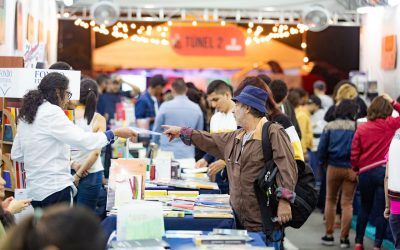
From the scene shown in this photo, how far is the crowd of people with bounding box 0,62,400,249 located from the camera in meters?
3.35

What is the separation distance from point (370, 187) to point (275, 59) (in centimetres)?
883

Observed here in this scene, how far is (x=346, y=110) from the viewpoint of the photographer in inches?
300

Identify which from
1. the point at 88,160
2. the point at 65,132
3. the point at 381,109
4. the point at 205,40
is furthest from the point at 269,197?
the point at 205,40

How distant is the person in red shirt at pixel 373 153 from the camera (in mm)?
6859

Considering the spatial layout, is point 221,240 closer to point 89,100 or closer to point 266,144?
point 266,144

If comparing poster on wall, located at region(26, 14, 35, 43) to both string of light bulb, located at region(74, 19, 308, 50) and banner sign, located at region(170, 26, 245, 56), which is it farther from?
banner sign, located at region(170, 26, 245, 56)

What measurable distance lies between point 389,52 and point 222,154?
704cm

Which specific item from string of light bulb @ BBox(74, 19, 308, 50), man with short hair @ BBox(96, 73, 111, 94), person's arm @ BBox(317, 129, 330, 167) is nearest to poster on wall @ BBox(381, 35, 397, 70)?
string of light bulb @ BBox(74, 19, 308, 50)

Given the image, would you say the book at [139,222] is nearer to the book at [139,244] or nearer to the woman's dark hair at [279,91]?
the book at [139,244]

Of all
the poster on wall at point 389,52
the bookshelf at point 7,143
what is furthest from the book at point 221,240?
the poster on wall at point 389,52

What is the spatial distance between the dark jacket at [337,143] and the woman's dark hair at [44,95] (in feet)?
12.1

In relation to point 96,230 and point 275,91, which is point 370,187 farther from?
point 96,230

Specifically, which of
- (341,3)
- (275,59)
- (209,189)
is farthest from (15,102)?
(275,59)

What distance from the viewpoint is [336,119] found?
7.74 metres
